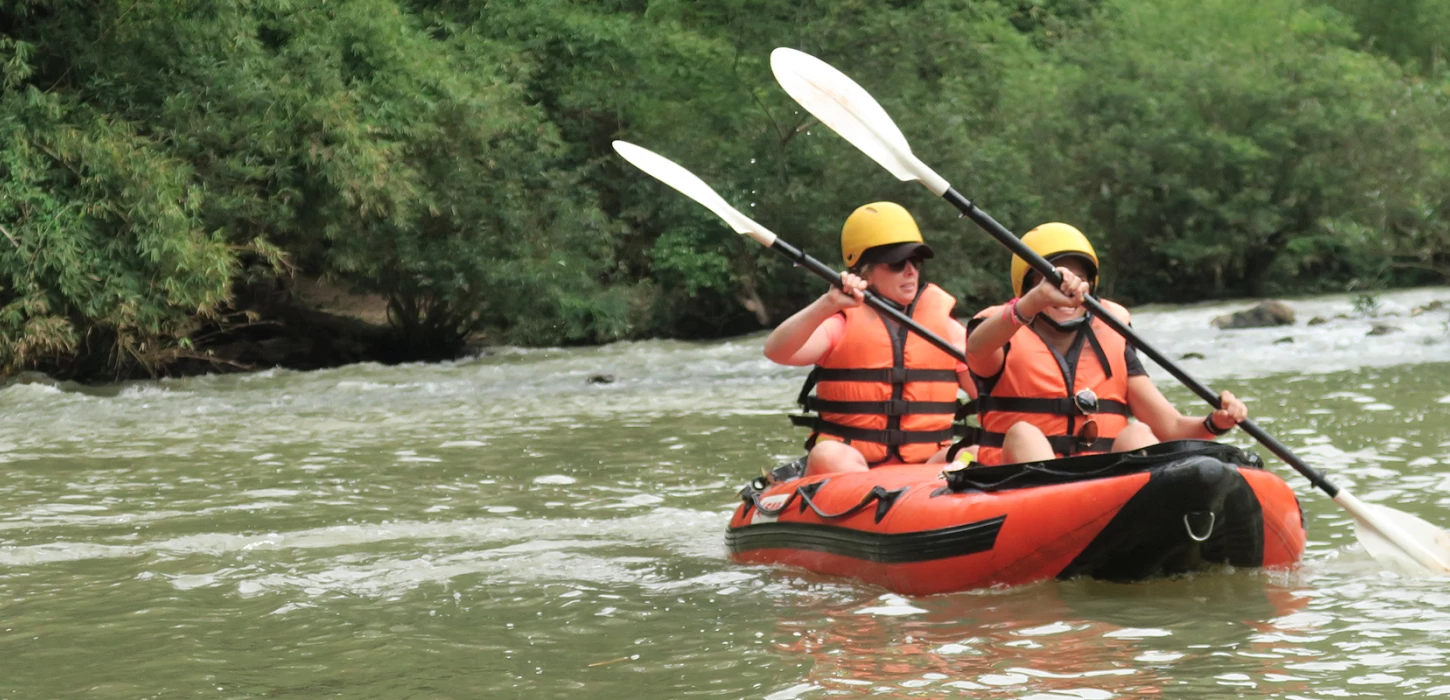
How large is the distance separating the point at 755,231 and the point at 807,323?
89 cm

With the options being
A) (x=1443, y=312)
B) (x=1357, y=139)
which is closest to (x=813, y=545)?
(x=1443, y=312)

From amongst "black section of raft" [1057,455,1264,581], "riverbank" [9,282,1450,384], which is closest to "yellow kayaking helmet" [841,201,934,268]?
"black section of raft" [1057,455,1264,581]

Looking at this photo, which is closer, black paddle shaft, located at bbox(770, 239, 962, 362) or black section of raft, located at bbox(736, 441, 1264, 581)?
black section of raft, located at bbox(736, 441, 1264, 581)

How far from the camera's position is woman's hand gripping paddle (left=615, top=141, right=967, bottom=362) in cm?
534

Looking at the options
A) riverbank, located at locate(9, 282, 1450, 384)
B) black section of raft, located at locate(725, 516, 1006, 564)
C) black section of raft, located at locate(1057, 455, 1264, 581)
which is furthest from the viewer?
riverbank, located at locate(9, 282, 1450, 384)

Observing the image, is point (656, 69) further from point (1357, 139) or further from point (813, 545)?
point (813, 545)

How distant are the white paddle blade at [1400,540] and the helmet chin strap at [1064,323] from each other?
960 millimetres

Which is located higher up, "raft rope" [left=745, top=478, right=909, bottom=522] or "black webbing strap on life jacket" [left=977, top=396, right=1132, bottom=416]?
"black webbing strap on life jacket" [left=977, top=396, right=1132, bottom=416]

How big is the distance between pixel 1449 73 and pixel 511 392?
1856 cm

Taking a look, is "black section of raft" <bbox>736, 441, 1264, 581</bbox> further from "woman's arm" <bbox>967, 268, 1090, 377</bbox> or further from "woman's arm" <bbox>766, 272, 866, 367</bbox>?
"woman's arm" <bbox>766, 272, 866, 367</bbox>

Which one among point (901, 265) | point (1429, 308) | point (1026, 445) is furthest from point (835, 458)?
point (1429, 308)

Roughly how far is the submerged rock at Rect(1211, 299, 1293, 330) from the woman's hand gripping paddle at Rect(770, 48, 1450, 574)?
1223 cm

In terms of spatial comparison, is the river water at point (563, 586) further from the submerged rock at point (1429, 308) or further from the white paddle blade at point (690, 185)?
the submerged rock at point (1429, 308)

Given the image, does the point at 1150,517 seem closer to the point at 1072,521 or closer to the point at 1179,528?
the point at 1179,528
